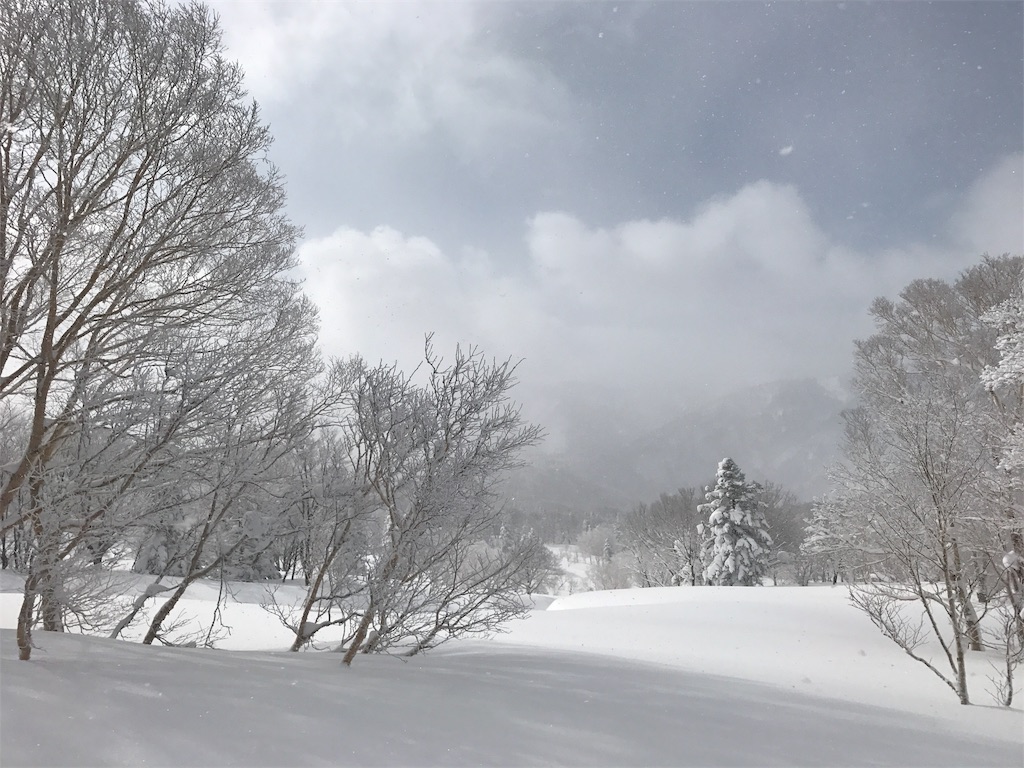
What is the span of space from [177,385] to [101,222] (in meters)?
1.65

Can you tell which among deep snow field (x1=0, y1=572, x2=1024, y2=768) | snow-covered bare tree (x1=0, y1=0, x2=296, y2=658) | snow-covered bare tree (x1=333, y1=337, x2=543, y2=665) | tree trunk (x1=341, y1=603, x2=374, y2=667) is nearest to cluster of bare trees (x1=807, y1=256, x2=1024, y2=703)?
deep snow field (x1=0, y1=572, x2=1024, y2=768)

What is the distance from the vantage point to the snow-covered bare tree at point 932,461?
313 inches

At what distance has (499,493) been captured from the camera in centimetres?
664

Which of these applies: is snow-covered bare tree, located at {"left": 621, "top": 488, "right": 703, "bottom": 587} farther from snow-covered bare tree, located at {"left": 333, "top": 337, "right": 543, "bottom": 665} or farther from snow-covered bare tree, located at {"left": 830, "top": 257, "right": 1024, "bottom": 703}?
snow-covered bare tree, located at {"left": 333, "top": 337, "right": 543, "bottom": 665}

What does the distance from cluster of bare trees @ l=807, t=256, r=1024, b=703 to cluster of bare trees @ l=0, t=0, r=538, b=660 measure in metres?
5.73

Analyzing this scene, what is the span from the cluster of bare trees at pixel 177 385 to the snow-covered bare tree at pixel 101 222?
0.08 ft

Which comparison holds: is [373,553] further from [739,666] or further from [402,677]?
[739,666]

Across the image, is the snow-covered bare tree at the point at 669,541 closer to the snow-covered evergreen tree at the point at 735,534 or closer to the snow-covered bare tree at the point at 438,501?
the snow-covered evergreen tree at the point at 735,534

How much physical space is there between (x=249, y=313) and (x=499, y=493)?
3.48m

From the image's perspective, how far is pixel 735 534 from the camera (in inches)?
1198

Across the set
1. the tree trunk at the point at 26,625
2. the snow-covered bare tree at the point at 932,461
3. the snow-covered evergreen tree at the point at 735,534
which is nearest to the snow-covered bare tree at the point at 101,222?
the tree trunk at the point at 26,625

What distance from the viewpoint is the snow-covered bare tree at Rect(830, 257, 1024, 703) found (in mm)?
7945

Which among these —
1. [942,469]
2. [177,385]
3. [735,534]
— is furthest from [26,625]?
[735,534]

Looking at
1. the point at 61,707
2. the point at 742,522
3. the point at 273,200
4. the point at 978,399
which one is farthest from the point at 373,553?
the point at 742,522
